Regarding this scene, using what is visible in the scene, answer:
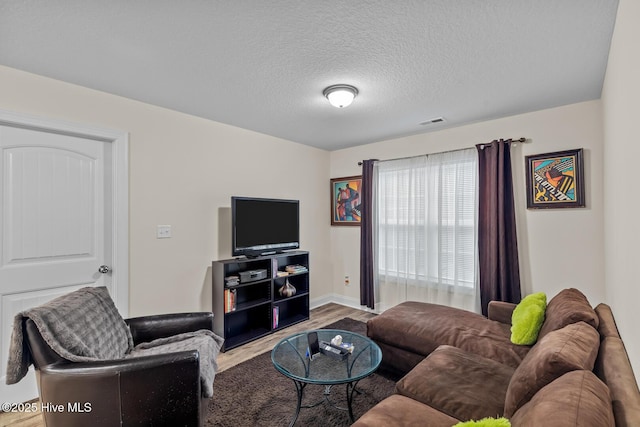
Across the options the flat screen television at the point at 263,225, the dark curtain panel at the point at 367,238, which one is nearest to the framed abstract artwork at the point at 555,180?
the dark curtain panel at the point at 367,238

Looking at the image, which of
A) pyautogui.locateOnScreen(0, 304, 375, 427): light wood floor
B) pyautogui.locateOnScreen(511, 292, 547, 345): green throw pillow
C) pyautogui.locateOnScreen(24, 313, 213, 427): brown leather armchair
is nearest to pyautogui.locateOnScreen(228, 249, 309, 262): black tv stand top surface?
pyautogui.locateOnScreen(0, 304, 375, 427): light wood floor

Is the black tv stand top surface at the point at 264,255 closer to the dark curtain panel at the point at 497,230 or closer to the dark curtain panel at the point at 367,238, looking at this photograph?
the dark curtain panel at the point at 367,238

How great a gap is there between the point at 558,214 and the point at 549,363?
223cm

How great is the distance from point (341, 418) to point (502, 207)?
2.47 m

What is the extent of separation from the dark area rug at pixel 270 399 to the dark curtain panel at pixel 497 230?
4.97 ft

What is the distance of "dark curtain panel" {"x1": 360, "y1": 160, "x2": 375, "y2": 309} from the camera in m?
4.15

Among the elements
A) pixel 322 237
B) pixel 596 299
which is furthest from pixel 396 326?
pixel 322 237

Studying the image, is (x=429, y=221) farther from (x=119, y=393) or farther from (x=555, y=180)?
(x=119, y=393)

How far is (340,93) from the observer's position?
7.94ft

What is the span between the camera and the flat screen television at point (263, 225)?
327 centimetres

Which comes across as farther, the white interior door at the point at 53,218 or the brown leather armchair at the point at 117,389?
the white interior door at the point at 53,218

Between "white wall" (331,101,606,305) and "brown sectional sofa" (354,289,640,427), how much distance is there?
836 millimetres

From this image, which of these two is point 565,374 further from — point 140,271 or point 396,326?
point 140,271

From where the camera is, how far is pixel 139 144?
2.76 meters
